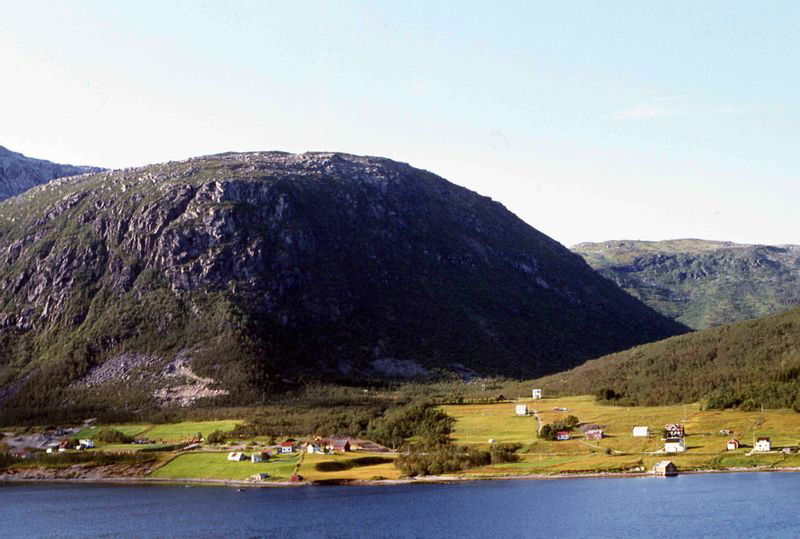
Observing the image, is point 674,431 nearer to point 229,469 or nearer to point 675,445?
point 675,445

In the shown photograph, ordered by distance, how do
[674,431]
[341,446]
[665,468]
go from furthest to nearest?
[341,446]
[674,431]
[665,468]

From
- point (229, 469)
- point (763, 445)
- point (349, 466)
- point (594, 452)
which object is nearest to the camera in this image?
point (763, 445)

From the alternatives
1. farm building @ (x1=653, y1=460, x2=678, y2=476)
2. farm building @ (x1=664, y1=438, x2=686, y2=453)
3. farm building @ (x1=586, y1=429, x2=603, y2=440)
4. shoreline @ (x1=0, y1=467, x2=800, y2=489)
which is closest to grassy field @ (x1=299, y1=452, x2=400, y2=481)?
shoreline @ (x1=0, y1=467, x2=800, y2=489)

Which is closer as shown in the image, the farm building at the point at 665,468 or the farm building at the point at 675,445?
the farm building at the point at 665,468

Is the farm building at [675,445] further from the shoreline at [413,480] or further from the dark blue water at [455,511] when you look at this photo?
the dark blue water at [455,511]

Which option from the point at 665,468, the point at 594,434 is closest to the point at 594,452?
the point at 594,434

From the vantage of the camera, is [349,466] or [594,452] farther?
[349,466]

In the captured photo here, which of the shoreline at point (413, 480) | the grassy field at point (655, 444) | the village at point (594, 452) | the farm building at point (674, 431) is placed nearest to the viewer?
the shoreline at point (413, 480)

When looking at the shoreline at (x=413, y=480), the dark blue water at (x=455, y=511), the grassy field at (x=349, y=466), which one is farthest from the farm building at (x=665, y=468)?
the grassy field at (x=349, y=466)
